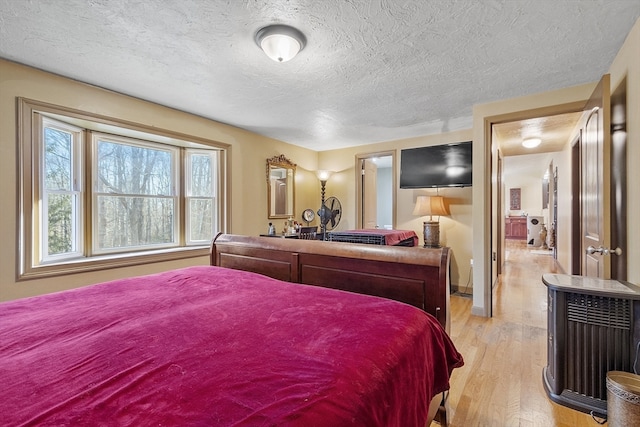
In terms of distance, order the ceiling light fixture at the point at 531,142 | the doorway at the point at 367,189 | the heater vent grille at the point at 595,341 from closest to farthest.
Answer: the heater vent grille at the point at 595,341 < the ceiling light fixture at the point at 531,142 < the doorway at the point at 367,189

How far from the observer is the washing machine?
29.5ft

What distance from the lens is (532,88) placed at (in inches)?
110

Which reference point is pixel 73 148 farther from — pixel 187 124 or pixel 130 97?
pixel 187 124

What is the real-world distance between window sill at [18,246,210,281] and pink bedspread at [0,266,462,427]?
4.27 ft

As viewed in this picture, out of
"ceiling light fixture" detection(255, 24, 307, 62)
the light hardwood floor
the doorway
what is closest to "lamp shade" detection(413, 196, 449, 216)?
the doorway

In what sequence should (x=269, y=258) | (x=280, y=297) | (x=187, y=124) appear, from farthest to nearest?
(x=187, y=124) → (x=269, y=258) → (x=280, y=297)

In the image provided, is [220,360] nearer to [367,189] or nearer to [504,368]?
[504,368]

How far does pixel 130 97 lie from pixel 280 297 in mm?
2802

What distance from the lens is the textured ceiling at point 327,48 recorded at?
1.69 meters

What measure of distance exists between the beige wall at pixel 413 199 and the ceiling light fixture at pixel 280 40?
3.08 m

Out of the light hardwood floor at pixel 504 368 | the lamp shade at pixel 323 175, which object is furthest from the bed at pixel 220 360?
the lamp shade at pixel 323 175

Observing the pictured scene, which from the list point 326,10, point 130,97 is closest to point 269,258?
point 326,10

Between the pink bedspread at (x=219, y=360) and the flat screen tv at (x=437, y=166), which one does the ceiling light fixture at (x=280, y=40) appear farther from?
the flat screen tv at (x=437, y=166)

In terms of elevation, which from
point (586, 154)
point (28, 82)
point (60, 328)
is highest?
point (28, 82)
